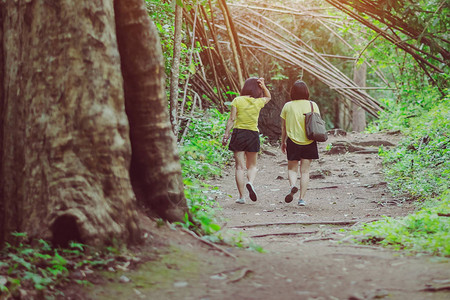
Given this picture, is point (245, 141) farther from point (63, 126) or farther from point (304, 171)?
point (63, 126)

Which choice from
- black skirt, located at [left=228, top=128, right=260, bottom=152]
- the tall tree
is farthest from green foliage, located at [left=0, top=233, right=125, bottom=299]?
black skirt, located at [left=228, top=128, right=260, bottom=152]

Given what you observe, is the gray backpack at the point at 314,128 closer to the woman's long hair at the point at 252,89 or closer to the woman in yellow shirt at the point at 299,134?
the woman in yellow shirt at the point at 299,134

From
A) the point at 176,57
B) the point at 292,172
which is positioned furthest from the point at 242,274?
the point at 176,57

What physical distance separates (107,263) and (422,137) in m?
8.77

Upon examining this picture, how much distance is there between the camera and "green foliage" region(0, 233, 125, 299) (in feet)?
9.98

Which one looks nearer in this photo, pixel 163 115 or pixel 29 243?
pixel 29 243

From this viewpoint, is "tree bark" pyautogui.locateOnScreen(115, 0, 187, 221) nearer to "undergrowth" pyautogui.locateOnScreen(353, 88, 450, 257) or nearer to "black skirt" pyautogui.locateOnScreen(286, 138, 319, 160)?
A: "undergrowth" pyautogui.locateOnScreen(353, 88, 450, 257)

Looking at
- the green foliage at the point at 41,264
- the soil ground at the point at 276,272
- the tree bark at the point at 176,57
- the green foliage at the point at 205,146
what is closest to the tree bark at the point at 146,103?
the soil ground at the point at 276,272

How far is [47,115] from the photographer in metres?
3.61

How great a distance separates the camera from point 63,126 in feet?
11.8

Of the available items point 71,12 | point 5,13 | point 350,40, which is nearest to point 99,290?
point 71,12

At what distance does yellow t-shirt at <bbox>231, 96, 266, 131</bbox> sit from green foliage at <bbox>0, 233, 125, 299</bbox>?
4.64 meters

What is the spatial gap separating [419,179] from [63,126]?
631 cm

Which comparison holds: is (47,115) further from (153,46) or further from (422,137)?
(422,137)
